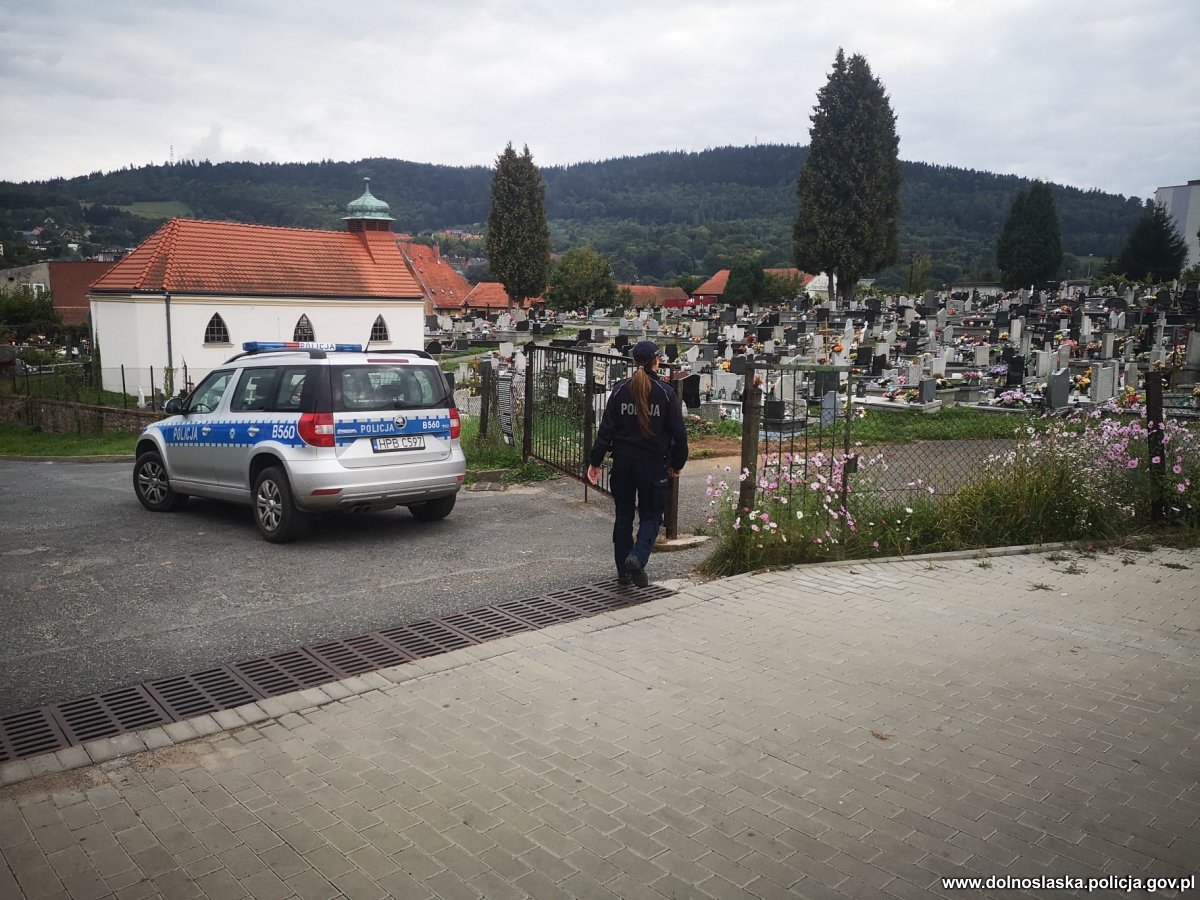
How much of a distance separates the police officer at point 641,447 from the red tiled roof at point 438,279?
89.2 m

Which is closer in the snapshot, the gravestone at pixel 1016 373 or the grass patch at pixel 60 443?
the gravestone at pixel 1016 373

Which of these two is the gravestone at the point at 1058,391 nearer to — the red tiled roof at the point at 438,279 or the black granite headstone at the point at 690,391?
the black granite headstone at the point at 690,391

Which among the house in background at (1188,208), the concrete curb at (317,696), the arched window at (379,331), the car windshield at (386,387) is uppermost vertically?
the house in background at (1188,208)

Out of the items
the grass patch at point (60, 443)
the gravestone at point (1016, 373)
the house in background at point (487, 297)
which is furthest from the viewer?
the house in background at point (487, 297)

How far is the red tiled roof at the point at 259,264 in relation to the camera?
39.4 meters

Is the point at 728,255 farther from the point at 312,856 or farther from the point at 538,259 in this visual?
the point at 312,856

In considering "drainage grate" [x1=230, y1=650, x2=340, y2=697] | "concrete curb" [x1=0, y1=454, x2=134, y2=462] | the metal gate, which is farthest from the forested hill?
"drainage grate" [x1=230, y1=650, x2=340, y2=697]

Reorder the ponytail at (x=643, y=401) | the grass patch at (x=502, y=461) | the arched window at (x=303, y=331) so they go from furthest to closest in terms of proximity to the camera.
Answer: the arched window at (x=303, y=331) < the grass patch at (x=502, y=461) < the ponytail at (x=643, y=401)

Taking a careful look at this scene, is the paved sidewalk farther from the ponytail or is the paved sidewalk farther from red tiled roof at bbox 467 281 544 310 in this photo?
red tiled roof at bbox 467 281 544 310

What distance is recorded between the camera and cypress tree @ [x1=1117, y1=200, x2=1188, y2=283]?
200 feet

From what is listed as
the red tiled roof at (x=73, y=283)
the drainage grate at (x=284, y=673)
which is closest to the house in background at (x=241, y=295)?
the drainage grate at (x=284, y=673)

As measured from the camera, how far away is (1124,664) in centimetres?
522

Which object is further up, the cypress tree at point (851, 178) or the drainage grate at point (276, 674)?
the cypress tree at point (851, 178)

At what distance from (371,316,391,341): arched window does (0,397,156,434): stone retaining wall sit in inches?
784
